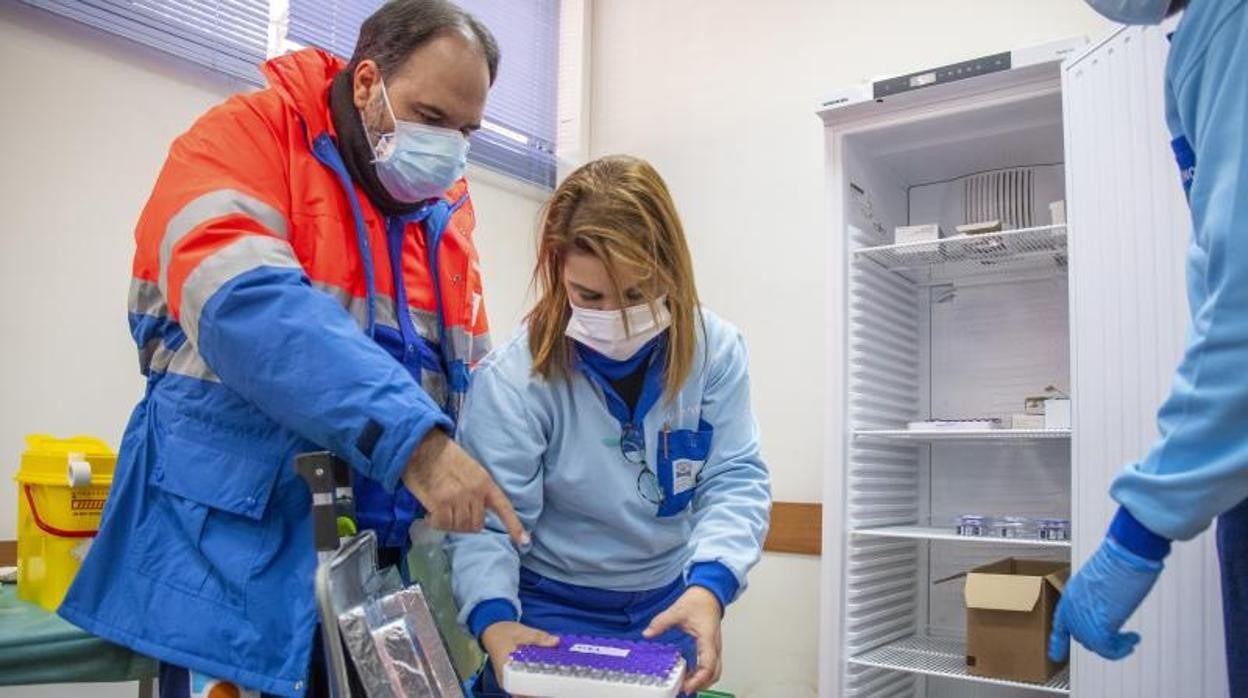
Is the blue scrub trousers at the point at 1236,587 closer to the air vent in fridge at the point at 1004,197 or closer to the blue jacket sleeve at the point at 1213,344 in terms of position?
the blue jacket sleeve at the point at 1213,344

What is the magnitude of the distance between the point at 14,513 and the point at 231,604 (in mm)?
1234

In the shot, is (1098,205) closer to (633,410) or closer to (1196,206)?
(1196,206)

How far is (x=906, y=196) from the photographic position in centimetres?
280

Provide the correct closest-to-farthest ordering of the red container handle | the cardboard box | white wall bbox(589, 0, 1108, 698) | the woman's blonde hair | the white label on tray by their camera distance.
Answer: the white label on tray, the woman's blonde hair, the red container handle, the cardboard box, white wall bbox(589, 0, 1108, 698)

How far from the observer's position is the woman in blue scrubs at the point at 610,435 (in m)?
1.24

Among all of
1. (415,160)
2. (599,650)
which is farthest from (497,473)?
(415,160)

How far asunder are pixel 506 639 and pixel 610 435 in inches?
13.2

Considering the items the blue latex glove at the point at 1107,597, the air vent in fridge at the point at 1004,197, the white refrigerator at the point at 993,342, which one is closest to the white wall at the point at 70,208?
the white refrigerator at the point at 993,342

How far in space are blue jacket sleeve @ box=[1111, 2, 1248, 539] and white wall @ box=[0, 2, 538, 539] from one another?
6.74ft

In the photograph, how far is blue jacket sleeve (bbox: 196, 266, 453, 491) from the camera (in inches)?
37.9

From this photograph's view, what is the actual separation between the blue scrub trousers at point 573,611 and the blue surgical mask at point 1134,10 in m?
1.00

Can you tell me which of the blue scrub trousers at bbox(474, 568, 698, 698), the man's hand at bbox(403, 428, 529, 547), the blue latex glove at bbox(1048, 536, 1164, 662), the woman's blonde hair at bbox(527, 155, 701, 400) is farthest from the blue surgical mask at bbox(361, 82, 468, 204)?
the blue latex glove at bbox(1048, 536, 1164, 662)

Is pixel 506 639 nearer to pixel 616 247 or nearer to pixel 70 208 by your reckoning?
pixel 616 247

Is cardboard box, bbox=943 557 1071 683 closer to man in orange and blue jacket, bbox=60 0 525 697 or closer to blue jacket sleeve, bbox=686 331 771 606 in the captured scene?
blue jacket sleeve, bbox=686 331 771 606
